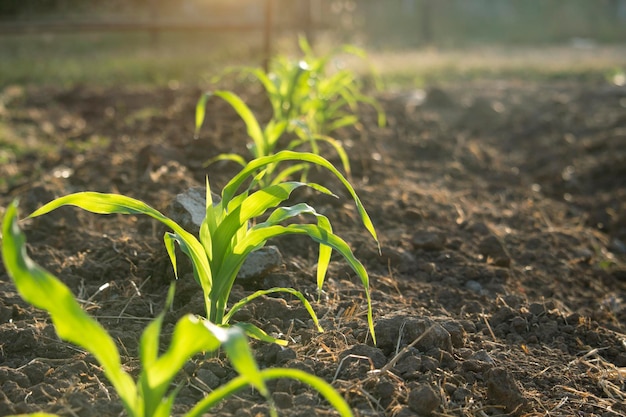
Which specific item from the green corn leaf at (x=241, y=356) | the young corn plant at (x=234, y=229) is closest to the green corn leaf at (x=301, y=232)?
the young corn plant at (x=234, y=229)

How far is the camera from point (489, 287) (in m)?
2.85

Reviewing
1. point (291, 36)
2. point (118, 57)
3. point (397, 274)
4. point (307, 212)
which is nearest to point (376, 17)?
point (291, 36)

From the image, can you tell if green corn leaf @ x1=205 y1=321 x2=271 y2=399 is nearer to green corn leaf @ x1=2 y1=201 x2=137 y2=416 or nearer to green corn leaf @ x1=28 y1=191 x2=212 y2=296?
green corn leaf @ x1=2 y1=201 x2=137 y2=416

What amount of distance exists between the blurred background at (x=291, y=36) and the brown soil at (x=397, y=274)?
5.75 feet

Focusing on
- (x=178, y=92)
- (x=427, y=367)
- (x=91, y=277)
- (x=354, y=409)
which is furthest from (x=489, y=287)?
(x=178, y=92)

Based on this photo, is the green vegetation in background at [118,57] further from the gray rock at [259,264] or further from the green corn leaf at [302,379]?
the green corn leaf at [302,379]

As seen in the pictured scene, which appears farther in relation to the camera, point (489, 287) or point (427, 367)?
point (489, 287)

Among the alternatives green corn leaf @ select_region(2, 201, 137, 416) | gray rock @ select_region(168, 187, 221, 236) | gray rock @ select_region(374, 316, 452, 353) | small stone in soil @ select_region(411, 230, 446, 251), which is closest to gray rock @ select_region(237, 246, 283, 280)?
gray rock @ select_region(168, 187, 221, 236)

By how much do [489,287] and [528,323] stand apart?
0.31m

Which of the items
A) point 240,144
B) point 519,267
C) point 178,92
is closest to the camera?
point 519,267

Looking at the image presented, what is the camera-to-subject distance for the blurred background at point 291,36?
9.30 meters

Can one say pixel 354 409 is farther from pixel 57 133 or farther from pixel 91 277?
pixel 57 133

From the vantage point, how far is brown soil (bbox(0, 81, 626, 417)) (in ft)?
6.48

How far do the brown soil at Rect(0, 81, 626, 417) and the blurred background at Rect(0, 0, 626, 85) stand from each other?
1752 millimetres
